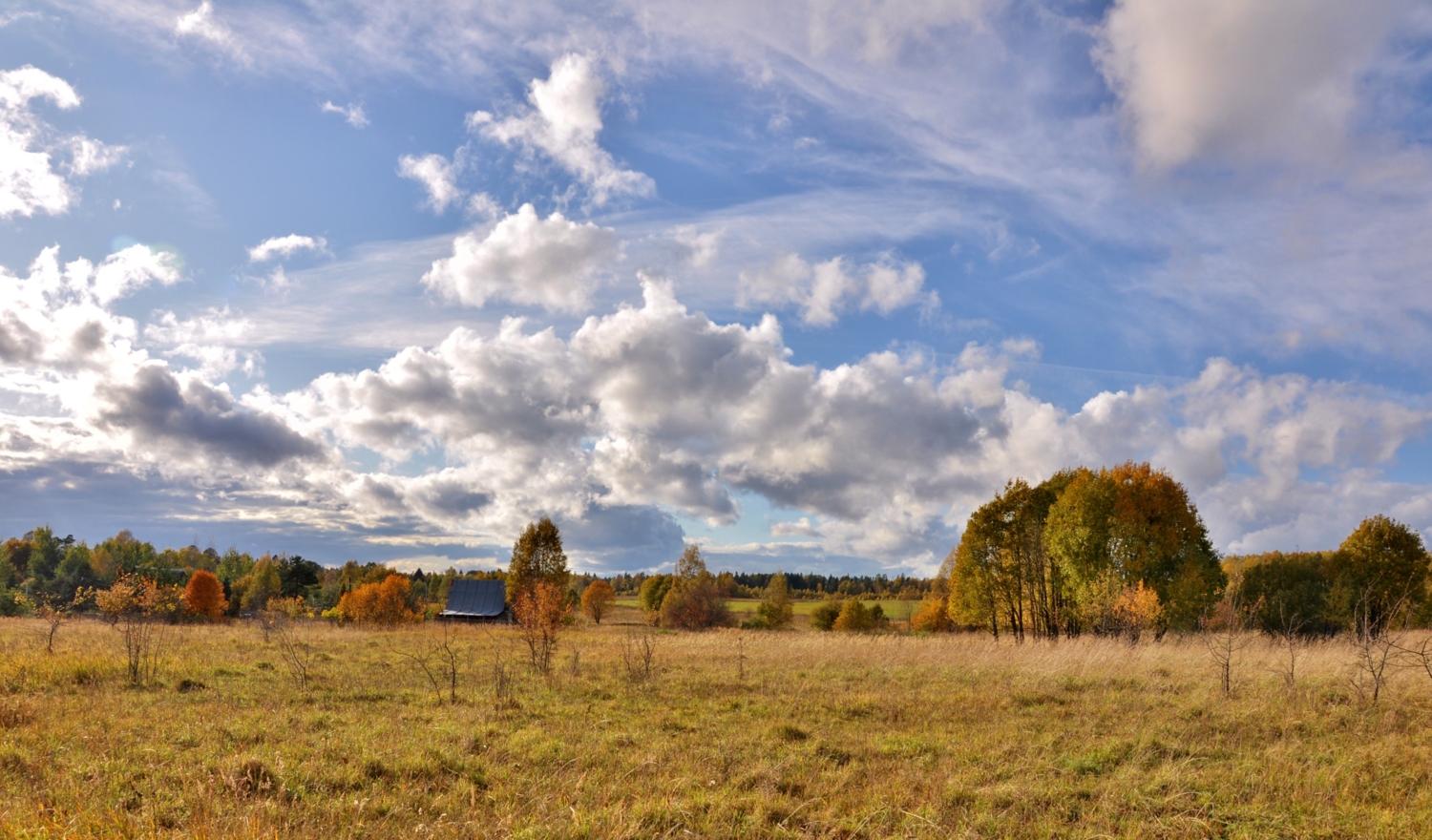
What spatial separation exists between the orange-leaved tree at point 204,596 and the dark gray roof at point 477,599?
21.8 m

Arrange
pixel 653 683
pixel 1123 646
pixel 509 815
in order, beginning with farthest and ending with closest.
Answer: pixel 1123 646
pixel 653 683
pixel 509 815

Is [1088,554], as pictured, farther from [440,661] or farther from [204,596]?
[204,596]

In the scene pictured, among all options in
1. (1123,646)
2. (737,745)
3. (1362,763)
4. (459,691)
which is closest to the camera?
(1362,763)

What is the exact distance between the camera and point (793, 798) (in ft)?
28.6

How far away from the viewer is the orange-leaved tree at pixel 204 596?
69.2m

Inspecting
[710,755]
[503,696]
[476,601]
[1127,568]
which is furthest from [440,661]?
[476,601]

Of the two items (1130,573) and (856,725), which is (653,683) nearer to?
(856,725)

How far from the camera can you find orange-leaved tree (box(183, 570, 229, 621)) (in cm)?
6925

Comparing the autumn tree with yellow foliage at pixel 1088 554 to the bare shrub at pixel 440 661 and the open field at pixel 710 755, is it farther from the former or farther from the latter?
the bare shrub at pixel 440 661

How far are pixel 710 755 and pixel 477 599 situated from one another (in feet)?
226

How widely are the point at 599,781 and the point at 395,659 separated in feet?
56.6

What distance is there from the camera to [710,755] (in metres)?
10.5

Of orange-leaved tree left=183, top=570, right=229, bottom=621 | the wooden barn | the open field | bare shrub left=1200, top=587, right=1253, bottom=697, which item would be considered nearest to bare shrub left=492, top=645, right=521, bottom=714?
the open field

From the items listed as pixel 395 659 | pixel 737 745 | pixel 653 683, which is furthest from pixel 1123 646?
pixel 395 659
